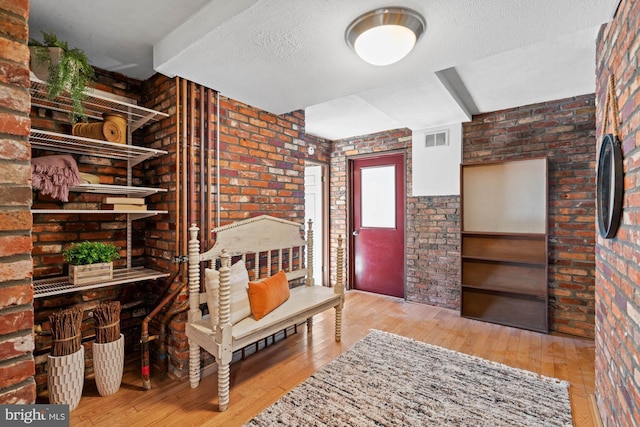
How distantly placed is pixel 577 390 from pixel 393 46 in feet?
8.47

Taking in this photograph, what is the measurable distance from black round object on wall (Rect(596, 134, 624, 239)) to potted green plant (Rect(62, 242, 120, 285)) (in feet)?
9.53

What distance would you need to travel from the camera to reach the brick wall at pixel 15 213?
0.88 metres

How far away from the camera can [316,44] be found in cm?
170

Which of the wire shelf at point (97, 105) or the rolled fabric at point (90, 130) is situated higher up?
the wire shelf at point (97, 105)

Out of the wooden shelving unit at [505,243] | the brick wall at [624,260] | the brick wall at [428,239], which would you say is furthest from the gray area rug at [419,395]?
the brick wall at [428,239]

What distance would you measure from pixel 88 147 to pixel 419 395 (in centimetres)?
281

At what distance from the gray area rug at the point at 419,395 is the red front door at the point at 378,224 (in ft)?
5.99

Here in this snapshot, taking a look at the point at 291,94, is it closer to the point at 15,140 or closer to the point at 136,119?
the point at 136,119

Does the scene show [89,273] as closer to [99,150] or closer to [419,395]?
[99,150]

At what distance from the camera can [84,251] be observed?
1.95 meters

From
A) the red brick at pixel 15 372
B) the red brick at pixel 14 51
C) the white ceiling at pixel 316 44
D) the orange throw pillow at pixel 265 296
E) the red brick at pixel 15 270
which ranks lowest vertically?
the orange throw pillow at pixel 265 296

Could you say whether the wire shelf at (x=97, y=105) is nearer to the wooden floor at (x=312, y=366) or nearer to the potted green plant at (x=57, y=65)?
the potted green plant at (x=57, y=65)

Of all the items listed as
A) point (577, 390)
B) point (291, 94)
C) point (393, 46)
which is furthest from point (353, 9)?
point (577, 390)

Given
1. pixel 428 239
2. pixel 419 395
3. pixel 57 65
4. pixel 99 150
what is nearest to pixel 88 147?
pixel 99 150
